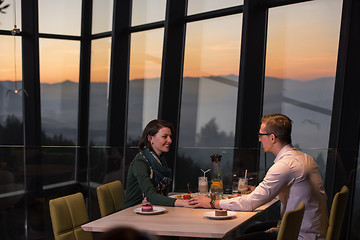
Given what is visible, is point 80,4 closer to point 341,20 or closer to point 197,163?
point 197,163

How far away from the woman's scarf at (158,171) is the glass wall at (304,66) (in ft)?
7.42

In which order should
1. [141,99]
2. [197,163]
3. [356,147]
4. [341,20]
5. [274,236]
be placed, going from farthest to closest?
[141,99] → [197,163] → [341,20] → [356,147] → [274,236]

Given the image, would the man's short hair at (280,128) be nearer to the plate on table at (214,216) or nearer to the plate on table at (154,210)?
the plate on table at (214,216)

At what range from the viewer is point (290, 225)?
7.79 ft

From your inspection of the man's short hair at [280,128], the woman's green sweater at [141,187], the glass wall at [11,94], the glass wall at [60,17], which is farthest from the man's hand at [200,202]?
the glass wall at [60,17]

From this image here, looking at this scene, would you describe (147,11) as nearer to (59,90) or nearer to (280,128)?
(59,90)

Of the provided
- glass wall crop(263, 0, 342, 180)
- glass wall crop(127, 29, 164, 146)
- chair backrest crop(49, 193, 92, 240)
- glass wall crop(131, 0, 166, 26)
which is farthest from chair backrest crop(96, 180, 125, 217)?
glass wall crop(131, 0, 166, 26)

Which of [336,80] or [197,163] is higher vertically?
[336,80]

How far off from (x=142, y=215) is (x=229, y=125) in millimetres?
3105

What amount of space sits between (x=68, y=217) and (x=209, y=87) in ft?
11.0

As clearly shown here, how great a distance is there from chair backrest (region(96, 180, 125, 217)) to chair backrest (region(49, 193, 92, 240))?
1.20ft

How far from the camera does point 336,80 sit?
15.8ft

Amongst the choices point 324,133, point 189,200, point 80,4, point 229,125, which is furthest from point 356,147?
point 80,4

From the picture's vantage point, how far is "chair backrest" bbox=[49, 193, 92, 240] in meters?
2.89
